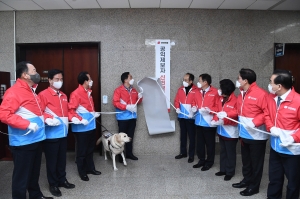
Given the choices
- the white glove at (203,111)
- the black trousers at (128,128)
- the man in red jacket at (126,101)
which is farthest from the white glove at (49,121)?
the white glove at (203,111)

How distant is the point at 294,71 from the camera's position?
192 inches

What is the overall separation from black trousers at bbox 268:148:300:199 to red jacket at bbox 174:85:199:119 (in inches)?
70.1

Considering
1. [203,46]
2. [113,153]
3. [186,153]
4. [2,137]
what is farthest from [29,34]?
[186,153]

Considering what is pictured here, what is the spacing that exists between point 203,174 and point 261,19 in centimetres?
318

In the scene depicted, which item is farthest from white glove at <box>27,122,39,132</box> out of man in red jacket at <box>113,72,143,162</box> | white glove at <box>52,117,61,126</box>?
man in red jacket at <box>113,72,143,162</box>

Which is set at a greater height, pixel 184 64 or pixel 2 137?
pixel 184 64

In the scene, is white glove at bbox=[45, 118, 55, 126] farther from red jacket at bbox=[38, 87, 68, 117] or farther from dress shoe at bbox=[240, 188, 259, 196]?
dress shoe at bbox=[240, 188, 259, 196]

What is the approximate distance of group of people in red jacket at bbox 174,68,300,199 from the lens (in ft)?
8.01

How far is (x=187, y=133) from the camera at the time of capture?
15.0 ft

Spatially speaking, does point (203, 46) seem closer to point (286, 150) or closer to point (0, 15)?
point (286, 150)

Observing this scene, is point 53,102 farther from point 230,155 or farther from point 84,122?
A: point 230,155

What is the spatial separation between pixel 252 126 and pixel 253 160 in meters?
0.45

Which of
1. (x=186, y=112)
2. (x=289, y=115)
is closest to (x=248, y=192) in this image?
(x=289, y=115)

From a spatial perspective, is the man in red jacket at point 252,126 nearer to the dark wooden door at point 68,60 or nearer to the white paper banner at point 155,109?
the white paper banner at point 155,109
